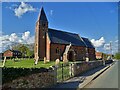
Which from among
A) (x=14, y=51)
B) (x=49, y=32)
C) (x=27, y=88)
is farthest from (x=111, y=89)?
(x=14, y=51)

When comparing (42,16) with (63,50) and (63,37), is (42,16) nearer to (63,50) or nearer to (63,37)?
(63,37)

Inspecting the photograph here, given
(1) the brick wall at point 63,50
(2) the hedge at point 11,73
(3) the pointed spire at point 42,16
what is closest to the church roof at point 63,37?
(1) the brick wall at point 63,50

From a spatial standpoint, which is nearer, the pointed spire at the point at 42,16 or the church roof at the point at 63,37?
the pointed spire at the point at 42,16

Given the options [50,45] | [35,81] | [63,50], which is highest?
[50,45]

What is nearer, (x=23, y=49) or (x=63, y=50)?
(x=63, y=50)

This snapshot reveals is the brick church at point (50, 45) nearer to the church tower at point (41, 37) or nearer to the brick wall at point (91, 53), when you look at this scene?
the church tower at point (41, 37)

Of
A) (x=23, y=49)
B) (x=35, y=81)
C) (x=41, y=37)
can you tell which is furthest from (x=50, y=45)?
(x=35, y=81)

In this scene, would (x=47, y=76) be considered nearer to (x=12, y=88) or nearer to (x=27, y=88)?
(x=27, y=88)

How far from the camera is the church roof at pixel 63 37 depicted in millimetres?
68312

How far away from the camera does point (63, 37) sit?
242 feet

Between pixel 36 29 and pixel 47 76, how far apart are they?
5754 cm

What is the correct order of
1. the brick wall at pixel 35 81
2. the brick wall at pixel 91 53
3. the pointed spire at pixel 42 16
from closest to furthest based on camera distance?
the brick wall at pixel 35 81
the pointed spire at pixel 42 16
the brick wall at pixel 91 53

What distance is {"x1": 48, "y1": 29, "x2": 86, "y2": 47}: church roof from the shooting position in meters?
68.3

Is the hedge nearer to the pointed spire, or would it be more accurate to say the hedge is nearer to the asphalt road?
the asphalt road
